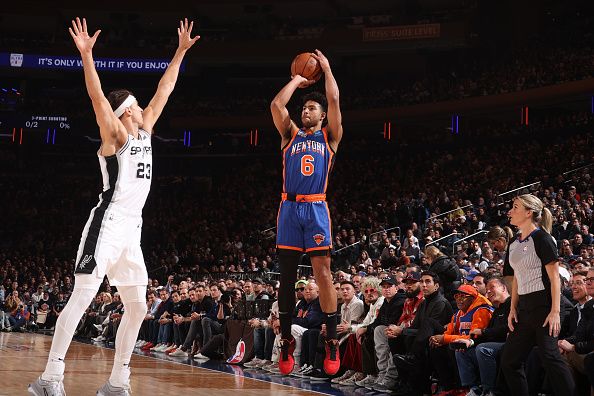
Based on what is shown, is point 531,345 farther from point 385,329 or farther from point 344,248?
point 344,248

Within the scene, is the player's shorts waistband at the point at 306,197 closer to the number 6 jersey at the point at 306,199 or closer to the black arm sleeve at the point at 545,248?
the number 6 jersey at the point at 306,199

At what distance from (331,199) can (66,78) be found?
51.3 ft

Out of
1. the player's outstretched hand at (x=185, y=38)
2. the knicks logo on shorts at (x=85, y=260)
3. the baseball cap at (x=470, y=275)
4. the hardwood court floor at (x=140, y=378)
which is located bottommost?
the hardwood court floor at (x=140, y=378)

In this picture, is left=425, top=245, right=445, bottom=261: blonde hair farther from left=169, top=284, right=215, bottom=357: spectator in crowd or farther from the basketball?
left=169, top=284, right=215, bottom=357: spectator in crowd

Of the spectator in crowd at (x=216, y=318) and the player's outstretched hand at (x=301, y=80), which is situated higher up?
the player's outstretched hand at (x=301, y=80)

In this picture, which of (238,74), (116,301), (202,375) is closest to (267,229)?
(116,301)

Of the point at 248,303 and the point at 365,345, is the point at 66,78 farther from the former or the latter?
the point at 365,345

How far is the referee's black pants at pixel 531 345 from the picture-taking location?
6.26m

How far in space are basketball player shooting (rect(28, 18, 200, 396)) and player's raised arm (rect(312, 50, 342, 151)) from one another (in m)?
1.60

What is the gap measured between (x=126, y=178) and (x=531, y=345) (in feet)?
11.8

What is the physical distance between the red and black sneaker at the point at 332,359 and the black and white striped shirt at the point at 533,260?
5.49 feet

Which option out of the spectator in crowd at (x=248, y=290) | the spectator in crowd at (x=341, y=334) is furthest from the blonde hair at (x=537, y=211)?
the spectator in crowd at (x=248, y=290)

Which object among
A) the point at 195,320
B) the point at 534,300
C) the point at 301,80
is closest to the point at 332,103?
the point at 301,80

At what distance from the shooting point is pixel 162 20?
1423 inches
